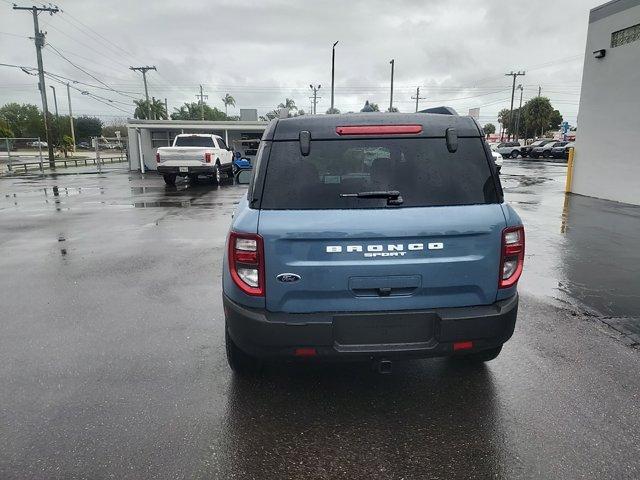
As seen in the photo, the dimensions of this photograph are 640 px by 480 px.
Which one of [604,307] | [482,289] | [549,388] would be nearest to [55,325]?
[482,289]

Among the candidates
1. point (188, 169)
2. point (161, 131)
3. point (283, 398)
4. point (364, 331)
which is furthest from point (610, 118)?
point (161, 131)

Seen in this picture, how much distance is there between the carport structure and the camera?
29.2m

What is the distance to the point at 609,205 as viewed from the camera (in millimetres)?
13250

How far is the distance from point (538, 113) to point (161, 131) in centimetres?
7239

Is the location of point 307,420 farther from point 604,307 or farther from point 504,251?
point 604,307

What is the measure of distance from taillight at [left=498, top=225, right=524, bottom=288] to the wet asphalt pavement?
3.02ft

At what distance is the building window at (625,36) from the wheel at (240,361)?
1488 centimetres

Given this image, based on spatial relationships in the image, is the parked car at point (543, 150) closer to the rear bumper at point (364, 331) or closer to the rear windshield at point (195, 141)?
the rear windshield at point (195, 141)

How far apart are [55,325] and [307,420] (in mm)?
3065

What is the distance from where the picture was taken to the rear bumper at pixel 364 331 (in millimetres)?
2793

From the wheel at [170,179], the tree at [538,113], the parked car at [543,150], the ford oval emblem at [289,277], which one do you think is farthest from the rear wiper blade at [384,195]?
the tree at [538,113]

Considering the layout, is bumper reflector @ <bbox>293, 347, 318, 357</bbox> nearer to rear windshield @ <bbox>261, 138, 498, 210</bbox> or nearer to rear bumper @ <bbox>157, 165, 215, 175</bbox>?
rear windshield @ <bbox>261, 138, 498, 210</bbox>

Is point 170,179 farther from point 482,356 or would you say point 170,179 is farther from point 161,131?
point 482,356

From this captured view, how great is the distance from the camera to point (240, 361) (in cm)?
342
